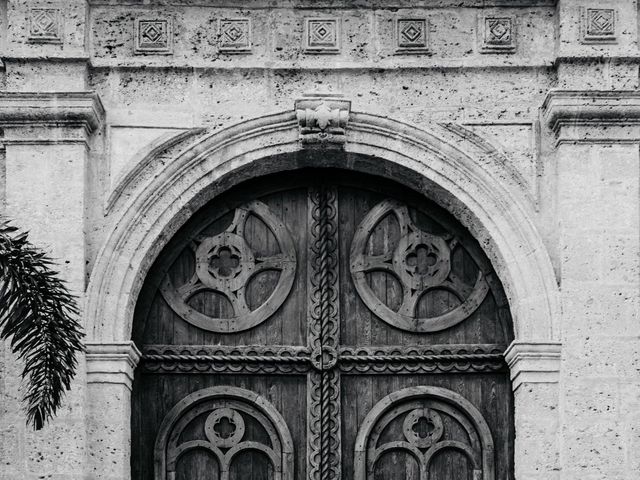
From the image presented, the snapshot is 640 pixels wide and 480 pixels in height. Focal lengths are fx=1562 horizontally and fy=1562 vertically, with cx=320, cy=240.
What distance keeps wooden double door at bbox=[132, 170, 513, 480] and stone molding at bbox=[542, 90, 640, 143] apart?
3.19 feet

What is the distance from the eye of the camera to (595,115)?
953cm

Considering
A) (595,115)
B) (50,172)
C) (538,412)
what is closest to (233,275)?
(50,172)

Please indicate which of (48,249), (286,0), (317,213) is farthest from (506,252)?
(48,249)

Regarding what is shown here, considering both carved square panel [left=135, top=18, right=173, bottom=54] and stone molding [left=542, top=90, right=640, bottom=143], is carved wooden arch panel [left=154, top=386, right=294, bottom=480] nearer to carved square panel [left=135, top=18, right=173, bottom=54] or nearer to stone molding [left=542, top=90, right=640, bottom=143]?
Answer: carved square panel [left=135, top=18, right=173, bottom=54]

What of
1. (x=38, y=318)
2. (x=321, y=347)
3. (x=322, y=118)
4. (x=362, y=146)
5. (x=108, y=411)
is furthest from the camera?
(x=321, y=347)

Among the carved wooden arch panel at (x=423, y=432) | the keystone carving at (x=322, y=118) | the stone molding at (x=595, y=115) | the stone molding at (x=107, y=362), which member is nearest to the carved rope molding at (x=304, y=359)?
the carved wooden arch panel at (x=423, y=432)

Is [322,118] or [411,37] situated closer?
[322,118]

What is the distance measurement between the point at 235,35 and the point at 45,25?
3.87 feet

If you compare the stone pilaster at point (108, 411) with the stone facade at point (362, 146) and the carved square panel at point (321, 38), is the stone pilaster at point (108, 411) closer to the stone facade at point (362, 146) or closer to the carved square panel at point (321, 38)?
the stone facade at point (362, 146)

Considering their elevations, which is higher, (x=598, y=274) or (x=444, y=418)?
(x=598, y=274)

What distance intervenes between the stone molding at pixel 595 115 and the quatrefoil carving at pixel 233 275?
1878 mm

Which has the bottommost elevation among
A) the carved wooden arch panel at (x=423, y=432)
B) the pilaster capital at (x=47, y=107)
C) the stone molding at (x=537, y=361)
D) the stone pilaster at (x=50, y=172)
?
the carved wooden arch panel at (x=423, y=432)

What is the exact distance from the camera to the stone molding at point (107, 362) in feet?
30.8

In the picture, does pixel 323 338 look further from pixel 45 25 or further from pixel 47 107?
pixel 45 25
